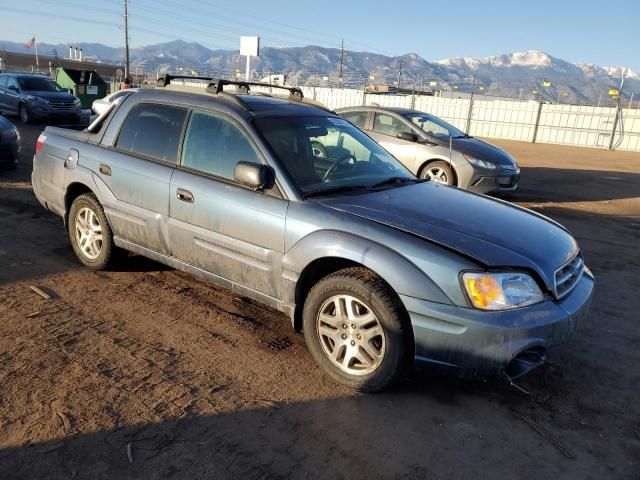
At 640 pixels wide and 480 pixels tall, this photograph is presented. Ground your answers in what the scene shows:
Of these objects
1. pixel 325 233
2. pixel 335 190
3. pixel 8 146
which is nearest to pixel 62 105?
pixel 8 146

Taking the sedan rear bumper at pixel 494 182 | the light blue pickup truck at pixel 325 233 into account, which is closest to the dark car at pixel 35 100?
the light blue pickup truck at pixel 325 233

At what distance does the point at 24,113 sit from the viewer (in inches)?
659

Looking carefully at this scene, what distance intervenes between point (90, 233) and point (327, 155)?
238 centimetres

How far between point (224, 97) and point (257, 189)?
100 centimetres

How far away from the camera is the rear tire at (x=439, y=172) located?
8945mm

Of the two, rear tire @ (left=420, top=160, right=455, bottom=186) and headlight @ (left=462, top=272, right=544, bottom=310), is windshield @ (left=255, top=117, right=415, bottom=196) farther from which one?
rear tire @ (left=420, top=160, right=455, bottom=186)

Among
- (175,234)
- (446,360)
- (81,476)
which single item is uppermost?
(175,234)

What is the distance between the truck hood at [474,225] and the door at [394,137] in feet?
17.6

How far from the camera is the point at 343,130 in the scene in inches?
176

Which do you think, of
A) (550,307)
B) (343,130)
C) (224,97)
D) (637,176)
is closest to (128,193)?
(224,97)

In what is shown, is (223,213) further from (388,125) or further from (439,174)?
(388,125)

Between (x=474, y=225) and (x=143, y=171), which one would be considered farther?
(x=143, y=171)

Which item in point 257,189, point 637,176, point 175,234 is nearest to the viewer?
point 257,189

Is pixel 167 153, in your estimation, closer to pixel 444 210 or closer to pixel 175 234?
pixel 175 234
